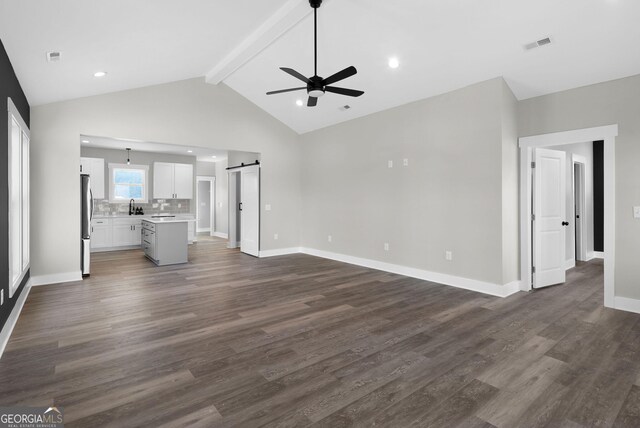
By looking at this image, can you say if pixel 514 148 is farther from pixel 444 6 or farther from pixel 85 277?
pixel 85 277

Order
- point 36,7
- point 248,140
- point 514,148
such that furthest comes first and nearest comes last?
1. point 248,140
2. point 514,148
3. point 36,7

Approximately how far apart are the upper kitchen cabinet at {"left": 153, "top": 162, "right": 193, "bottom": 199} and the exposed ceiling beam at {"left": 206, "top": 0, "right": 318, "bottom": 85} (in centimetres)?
452

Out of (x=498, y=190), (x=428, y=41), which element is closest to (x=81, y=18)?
(x=428, y=41)

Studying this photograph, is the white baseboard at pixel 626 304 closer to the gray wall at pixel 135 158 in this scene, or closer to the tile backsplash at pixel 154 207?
the gray wall at pixel 135 158

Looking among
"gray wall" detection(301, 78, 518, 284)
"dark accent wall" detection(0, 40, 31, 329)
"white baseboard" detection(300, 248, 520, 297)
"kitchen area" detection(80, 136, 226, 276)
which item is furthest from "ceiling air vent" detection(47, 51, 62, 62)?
"white baseboard" detection(300, 248, 520, 297)

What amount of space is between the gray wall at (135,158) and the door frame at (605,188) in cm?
853

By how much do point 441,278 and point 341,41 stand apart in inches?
144

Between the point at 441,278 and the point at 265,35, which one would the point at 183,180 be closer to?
the point at 265,35

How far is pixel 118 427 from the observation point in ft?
6.03

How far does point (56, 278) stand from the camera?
5133 millimetres

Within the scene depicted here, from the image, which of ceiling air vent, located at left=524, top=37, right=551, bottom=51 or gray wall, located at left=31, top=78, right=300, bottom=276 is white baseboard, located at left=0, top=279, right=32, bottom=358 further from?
ceiling air vent, located at left=524, top=37, right=551, bottom=51

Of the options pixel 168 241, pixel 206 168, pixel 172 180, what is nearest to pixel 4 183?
pixel 168 241

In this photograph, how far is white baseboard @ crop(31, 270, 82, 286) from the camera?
16.3 feet

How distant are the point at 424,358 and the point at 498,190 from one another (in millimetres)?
2715
